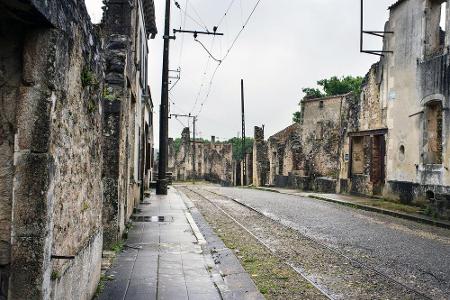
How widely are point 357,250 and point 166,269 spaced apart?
431cm

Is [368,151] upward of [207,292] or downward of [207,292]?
upward

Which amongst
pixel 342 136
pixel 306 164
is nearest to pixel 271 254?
pixel 342 136

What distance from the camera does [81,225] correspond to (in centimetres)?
522

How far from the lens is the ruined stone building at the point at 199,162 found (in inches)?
2569

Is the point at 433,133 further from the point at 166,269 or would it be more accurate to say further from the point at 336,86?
the point at 336,86

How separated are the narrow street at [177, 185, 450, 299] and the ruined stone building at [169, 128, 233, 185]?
46.6 metres

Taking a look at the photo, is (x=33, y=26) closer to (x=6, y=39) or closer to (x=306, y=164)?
(x=6, y=39)

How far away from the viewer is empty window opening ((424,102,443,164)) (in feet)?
58.4

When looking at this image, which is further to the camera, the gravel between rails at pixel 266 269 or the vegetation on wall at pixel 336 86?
the vegetation on wall at pixel 336 86

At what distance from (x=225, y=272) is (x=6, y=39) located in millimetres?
5076

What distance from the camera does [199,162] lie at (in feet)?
225

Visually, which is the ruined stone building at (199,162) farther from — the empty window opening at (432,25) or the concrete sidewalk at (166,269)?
the concrete sidewalk at (166,269)

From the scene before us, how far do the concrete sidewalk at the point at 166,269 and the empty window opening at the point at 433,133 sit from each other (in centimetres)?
1010

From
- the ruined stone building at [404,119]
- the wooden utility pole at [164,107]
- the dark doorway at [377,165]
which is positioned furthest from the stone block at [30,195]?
the wooden utility pole at [164,107]
